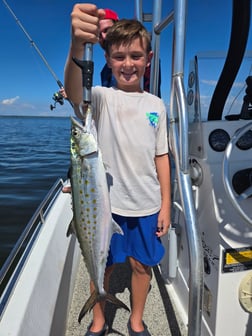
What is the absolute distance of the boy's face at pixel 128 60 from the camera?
1539 mm

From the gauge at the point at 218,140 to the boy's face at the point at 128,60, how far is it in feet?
1.72

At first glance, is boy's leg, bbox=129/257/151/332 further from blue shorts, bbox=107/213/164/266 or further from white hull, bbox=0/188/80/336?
white hull, bbox=0/188/80/336

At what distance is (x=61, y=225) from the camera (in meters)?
2.26

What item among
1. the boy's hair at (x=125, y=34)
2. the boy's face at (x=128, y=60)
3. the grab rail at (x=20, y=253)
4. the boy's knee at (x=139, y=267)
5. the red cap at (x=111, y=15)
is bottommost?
the boy's knee at (x=139, y=267)

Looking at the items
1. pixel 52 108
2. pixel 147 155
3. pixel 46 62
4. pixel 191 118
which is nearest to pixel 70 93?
pixel 147 155

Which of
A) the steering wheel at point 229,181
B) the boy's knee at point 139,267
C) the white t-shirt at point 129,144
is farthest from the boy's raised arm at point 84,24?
the boy's knee at point 139,267

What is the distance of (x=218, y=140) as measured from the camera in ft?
5.56

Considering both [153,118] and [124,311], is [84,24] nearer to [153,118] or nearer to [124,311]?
[153,118]

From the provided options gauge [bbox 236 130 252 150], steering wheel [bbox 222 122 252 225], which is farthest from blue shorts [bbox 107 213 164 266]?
gauge [bbox 236 130 252 150]

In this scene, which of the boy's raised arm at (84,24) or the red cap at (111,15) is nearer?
the boy's raised arm at (84,24)

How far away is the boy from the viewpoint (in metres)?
1.56

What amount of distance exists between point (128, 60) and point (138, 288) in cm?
137

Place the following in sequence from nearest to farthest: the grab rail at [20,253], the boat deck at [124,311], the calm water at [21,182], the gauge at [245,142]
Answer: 1. the grab rail at [20,253]
2. the gauge at [245,142]
3. the boat deck at [124,311]
4. the calm water at [21,182]

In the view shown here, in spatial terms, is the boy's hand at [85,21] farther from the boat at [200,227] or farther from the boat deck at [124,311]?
the boat deck at [124,311]
